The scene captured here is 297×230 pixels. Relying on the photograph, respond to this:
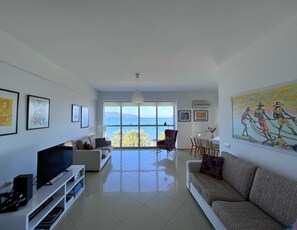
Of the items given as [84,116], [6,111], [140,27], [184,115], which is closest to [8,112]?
[6,111]

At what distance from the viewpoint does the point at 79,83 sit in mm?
5246

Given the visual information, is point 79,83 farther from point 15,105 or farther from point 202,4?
point 202,4

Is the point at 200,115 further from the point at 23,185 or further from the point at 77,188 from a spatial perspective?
the point at 23,185

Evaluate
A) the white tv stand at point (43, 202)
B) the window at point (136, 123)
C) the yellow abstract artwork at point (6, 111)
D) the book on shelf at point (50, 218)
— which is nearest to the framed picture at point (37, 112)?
the yellow abstract artwork at point (6, 111)

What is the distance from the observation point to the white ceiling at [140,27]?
180cm

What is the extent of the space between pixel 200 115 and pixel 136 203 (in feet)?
18.8

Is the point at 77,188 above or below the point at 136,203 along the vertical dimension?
above

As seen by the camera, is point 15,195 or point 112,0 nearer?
point 112,0

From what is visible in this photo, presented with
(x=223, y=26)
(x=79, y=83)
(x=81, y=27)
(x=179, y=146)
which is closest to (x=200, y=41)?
(x=223, y=26)

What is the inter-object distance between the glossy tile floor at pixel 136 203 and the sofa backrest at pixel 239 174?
2.30 feet

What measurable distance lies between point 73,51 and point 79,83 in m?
2.37

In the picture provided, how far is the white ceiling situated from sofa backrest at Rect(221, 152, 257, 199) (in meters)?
1.93

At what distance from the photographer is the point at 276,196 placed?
186 centimetres

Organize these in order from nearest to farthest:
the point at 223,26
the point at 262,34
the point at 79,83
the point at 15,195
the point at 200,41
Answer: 1. the point at 15,195
2. the point at 223,26
3. the point at 262,34
4. the point at 200,41
5. the point at 79,83
